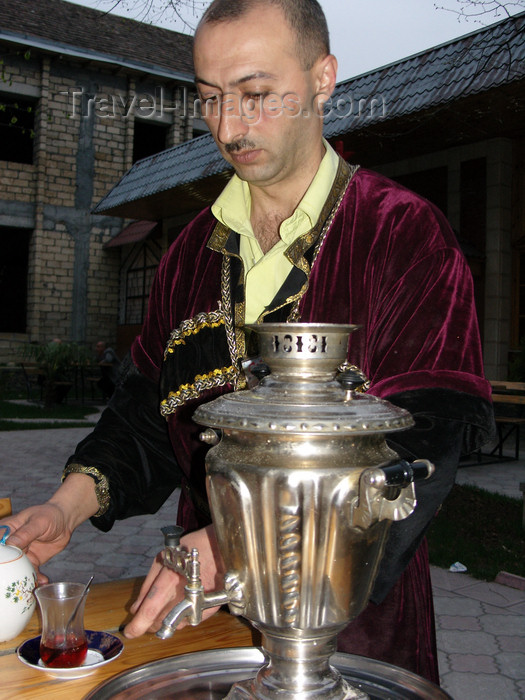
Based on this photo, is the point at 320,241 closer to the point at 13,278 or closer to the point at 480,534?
→ the point at 480,534

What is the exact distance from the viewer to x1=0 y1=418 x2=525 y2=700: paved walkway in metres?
3.56

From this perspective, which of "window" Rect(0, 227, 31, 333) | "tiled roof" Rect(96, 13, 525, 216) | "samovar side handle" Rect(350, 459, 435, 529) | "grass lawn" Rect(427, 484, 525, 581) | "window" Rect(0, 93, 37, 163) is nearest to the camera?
"samovar side handle" Rect(350, 459, 435, 529)

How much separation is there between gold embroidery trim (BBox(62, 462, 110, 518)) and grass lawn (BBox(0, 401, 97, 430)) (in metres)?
10.3

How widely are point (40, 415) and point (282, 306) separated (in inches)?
479

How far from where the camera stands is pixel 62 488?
1.63 meters

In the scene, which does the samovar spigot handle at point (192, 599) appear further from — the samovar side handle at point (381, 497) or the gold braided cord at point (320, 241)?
the gold braided cord at point (320, 241)

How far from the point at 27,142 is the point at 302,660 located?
19.6 metres

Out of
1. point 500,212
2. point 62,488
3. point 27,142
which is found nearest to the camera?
point 62,488

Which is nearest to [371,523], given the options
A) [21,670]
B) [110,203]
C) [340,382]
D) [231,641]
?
[340,382]

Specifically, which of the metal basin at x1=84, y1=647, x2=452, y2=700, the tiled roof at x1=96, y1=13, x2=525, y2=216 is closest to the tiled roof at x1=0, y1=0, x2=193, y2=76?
the tiled roof at x1=96, y1=13, x2=525, y2=216

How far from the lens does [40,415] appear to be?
12984 millimetres

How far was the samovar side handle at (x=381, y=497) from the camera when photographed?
34.1 inches

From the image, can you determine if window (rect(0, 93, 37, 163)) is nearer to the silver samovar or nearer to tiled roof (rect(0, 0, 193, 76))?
tiled roof (rect(0, 0, 193, 76))

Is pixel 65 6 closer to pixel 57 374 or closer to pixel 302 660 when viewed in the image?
pixel 57 374
